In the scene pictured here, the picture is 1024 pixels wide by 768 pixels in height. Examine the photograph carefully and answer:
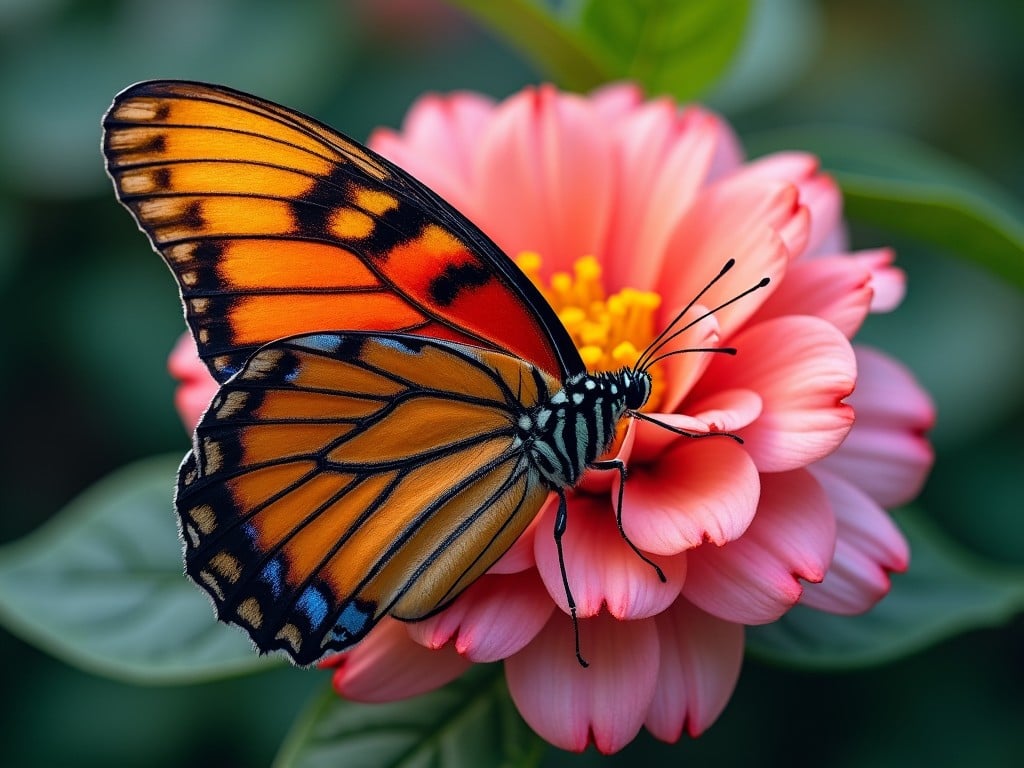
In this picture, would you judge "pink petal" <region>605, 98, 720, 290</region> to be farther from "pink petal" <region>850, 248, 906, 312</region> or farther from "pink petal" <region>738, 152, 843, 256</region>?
"pink petal" <region>850, 248, 906, 312</region>

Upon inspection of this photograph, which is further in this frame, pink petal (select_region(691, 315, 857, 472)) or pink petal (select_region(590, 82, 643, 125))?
pink petal (select_region(590, 82, 643, 125))

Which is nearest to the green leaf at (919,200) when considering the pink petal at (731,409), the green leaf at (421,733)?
the pink petal at (731,409)

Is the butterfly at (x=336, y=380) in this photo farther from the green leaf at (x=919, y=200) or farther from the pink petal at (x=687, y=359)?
the green leaf at (x=919, y=200)

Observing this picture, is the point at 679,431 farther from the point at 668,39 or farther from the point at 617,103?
the point at 668,39

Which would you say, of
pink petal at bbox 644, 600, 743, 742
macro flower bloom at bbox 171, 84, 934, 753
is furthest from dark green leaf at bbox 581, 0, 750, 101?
pink petal at bbox 644, 600, 743, 742

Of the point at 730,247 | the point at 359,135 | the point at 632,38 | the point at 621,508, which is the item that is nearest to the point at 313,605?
the point at 621,508

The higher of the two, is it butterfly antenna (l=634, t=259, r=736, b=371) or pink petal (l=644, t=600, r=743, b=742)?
butterfly antenna (l=634, t=259, r=736, b=371)

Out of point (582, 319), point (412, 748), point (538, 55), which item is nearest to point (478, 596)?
point (412, 748)
